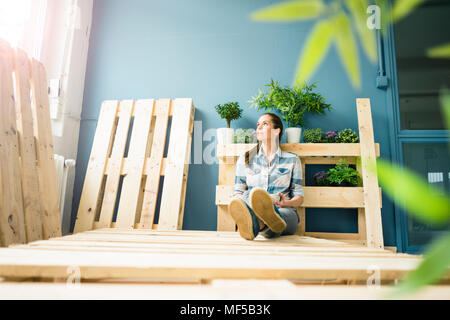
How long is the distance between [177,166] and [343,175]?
4.47ft

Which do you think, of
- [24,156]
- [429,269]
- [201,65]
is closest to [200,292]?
[429,269]

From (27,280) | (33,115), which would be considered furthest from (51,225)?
(27,280)

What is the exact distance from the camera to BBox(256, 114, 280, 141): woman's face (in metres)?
2.15

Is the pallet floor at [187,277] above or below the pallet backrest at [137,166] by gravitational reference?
below

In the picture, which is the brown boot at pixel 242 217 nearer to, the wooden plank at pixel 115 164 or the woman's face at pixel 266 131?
the woman's face at pixel 266 131

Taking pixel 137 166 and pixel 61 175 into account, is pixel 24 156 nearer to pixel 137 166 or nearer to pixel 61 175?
pixel 61 175

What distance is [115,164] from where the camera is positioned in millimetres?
2375

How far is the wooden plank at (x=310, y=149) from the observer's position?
214 cm

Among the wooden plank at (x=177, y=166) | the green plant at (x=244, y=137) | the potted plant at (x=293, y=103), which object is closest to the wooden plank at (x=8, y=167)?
the wooden plank at (x=177, y=166)

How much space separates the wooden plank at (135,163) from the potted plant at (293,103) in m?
1.00

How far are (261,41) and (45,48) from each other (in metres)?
2.01

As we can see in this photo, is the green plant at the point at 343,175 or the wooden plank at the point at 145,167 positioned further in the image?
the wooden plank at the point at 145,167
